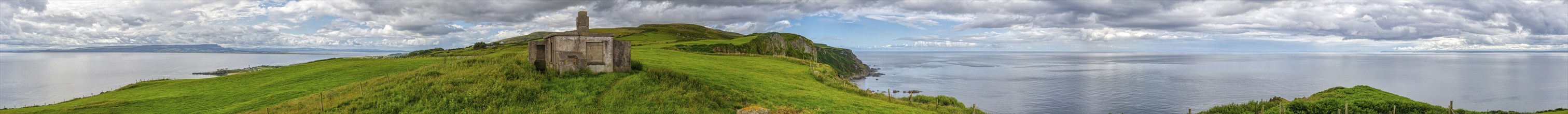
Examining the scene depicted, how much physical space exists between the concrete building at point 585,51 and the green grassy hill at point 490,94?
0.68 m

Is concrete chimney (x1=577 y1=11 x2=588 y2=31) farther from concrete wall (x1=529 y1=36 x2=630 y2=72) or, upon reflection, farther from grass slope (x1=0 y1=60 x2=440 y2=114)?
grass slope (x1=0 y1=60 x2=440 y2=114)

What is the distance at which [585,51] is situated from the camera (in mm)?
30562

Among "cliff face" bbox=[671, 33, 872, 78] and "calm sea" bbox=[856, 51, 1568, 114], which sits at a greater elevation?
"cliff face" bbox=[671, 33, 872, 78]

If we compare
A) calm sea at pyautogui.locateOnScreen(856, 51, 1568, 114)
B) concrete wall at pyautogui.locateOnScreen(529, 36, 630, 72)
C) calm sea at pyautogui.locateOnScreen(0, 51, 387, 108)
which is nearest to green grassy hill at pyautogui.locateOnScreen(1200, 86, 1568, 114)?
calm sea at pyautogui.locateOnScreen(856, 51, 1568, 114)

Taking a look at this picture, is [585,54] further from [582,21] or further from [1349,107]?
[1349,107]

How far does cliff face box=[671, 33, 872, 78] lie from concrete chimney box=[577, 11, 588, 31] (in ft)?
159

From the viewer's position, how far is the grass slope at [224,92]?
100 ft

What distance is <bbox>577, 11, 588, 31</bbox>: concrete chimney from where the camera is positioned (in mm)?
30328

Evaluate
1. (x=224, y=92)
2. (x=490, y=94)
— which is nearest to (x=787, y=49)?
(x=224, y=92)

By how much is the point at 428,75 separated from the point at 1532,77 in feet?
531

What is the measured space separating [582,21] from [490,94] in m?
5.66

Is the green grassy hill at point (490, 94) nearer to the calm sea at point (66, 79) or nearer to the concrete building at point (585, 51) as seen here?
the concrete building at point (585, 51)

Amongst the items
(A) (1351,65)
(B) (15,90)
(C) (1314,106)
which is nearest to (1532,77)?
(A) (1351,65)

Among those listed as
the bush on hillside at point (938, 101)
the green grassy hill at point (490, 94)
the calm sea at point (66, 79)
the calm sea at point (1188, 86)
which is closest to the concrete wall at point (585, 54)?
the green grassy hill at point (490, 94)
